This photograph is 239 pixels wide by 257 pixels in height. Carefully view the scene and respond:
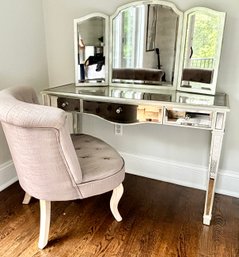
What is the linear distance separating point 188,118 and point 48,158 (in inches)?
34.2

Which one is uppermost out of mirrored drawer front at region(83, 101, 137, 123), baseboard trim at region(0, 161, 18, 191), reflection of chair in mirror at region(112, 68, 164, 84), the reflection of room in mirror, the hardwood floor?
the reflection of room in mirror

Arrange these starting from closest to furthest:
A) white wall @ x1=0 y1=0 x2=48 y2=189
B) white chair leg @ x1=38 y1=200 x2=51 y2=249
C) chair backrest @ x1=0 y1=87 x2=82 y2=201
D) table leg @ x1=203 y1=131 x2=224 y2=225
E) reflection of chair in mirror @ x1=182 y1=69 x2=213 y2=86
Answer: chair backrest @ x1=0 y1=87 x2=82 y2=201 → white chair leg @ x1=38 y1=200 x2=51 y2=249 → table leg @ x1=203 y1=131 x2=224 y2=225 → reflection of chair in mirror @ x1=182 y1=69 x2=213 y2=86 → white wall @ x1=0 y1=0 x2=48 y2=189

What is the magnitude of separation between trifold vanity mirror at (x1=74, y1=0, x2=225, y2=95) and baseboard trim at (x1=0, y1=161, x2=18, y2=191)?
2.98 feet

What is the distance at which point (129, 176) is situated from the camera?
2.40 meters

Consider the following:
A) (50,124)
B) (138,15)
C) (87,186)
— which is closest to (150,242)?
(87,186)

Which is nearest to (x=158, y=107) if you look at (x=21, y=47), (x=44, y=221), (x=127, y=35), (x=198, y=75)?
(x=198, y=75)

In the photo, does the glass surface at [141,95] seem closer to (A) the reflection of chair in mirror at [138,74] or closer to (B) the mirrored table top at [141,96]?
(B) the mirrored table top at [141,96]

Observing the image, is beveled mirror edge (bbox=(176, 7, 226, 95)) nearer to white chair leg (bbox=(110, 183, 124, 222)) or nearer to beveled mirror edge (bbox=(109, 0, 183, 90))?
beveled mirror edge (bbox=(109, 0, 183, 90))

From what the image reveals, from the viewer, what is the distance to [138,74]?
211 centimetres

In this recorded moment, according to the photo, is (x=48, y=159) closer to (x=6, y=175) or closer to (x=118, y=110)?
(x=118, y=110)

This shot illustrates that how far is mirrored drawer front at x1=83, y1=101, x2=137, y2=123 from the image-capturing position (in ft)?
5.75

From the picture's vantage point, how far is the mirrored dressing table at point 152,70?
166 centimetres

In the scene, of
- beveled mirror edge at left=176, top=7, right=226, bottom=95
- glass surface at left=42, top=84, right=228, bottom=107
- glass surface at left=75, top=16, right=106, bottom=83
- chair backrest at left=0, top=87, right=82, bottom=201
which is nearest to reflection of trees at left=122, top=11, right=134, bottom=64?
glass surface at left=75, top=16, right=106, bottom=83

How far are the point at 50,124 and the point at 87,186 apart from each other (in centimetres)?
46
